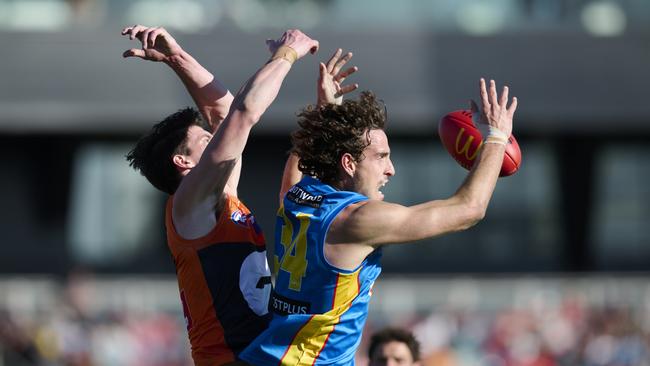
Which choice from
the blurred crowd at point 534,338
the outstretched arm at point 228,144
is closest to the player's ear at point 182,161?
the outstretched arm at point 228,144

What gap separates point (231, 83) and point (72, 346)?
8837 millimetres

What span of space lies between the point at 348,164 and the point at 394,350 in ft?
6.32

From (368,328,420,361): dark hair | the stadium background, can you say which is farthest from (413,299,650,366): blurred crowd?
(368,328,420,361): dark hair

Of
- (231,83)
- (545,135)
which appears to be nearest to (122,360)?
(231,83)

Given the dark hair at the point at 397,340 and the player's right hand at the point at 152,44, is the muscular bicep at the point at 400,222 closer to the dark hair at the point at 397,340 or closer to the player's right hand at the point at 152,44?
the player's right hand at the point at 152,44

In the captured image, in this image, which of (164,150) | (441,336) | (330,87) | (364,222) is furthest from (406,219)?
(441,336)

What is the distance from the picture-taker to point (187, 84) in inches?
247

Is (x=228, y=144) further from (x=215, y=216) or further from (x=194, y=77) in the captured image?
(x=194, y=77)

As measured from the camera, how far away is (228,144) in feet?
17.0

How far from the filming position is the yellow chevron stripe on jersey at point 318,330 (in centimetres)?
508

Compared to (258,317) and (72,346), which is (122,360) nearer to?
(72,346)

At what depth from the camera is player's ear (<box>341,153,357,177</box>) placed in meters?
5.23

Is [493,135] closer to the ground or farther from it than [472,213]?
farther from it

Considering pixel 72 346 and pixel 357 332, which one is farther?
pixel 72 346
